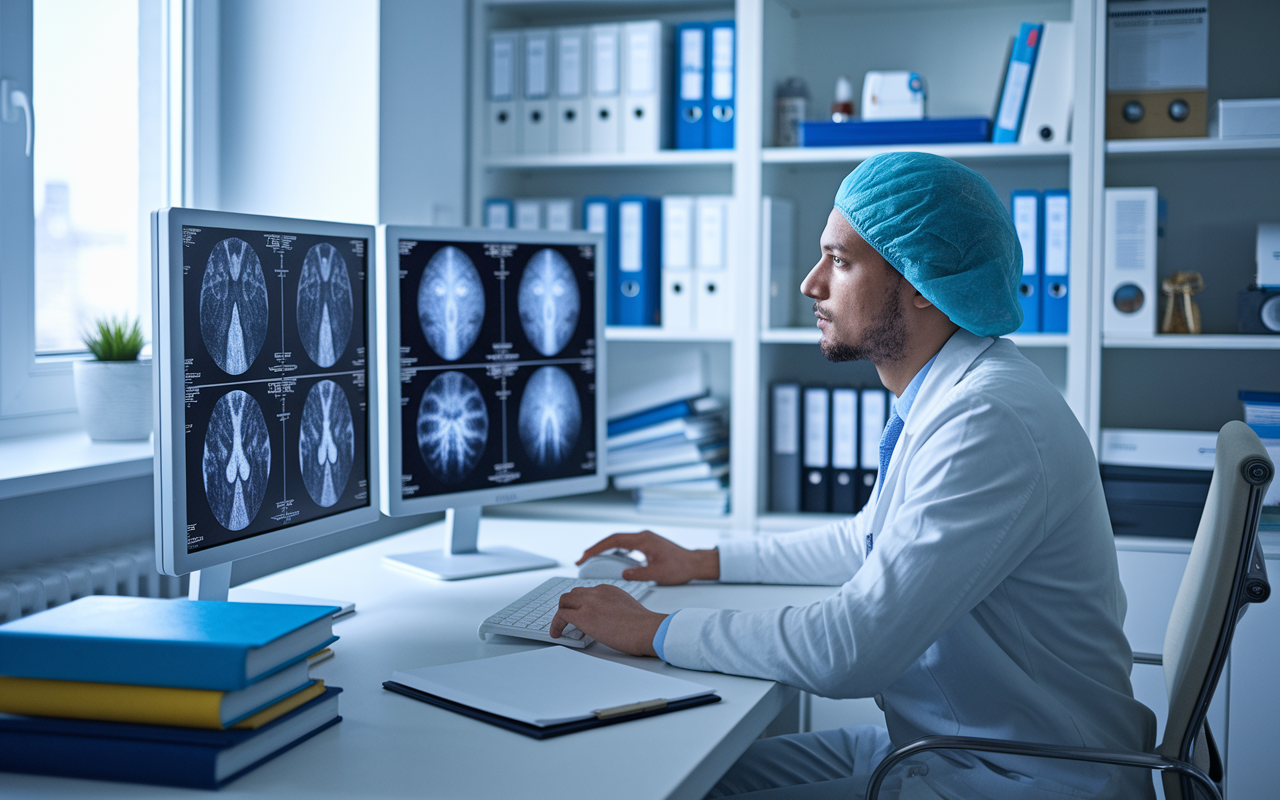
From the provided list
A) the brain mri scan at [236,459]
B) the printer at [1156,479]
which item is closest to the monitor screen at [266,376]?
the brain mri scan at [236,459]

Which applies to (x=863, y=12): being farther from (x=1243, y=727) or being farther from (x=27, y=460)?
(x=27, y=460)

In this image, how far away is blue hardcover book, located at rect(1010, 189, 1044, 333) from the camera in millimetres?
2373

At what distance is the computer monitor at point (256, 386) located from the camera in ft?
4.00

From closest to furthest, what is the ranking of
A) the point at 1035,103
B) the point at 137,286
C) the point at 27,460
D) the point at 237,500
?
the point at 237,500
the point at 27,460
the point at 137,286
the point at 1035,103

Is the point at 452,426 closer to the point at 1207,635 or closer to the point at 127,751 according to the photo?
the point at 127,751

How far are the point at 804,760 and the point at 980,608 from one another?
0.42m

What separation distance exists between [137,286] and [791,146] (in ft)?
4.95

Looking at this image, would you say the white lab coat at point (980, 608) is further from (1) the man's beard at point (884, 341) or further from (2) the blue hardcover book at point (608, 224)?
(2) the blue hardcover book at point (608, 224)

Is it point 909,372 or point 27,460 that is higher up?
point 909,372

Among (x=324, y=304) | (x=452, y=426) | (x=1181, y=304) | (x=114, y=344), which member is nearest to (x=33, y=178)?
→ (x=114, y=344)

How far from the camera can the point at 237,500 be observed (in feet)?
4.36

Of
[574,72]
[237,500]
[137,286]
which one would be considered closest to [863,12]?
[574,72]

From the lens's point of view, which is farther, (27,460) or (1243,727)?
(1243,727)

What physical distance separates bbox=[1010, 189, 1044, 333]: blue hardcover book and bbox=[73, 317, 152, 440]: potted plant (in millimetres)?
1798
